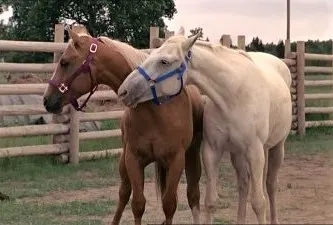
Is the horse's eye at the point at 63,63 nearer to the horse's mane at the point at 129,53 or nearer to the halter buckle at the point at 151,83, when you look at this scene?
the horse's mane at the point at 129,53

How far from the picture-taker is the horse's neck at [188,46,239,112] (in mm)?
4352

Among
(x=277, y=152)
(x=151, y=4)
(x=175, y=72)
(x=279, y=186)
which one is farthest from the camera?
(x=151, y=4)

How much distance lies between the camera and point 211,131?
4.43 meters

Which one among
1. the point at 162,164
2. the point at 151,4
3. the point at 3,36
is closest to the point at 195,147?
the point at 162,164

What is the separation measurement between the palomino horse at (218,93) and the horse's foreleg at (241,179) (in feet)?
0.36

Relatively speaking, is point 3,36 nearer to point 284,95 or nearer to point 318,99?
point 318,99

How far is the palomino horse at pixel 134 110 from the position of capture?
4.52 meters

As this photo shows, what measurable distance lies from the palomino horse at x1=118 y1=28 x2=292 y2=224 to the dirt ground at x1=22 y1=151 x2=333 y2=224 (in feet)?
3.15

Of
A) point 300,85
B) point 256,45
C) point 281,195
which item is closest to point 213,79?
point 281,195

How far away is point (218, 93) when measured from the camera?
438 centimetres

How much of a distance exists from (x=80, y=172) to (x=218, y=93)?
5472 mm

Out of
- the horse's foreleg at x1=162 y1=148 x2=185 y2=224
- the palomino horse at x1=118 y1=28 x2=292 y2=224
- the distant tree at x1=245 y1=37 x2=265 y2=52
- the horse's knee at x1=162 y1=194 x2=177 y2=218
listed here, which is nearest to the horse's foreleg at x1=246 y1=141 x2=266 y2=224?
the palomino horse at x1=118 y1=28 x2=292 y2=224

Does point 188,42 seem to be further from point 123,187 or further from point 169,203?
point 123,187

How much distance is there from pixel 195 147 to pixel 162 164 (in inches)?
19.8
